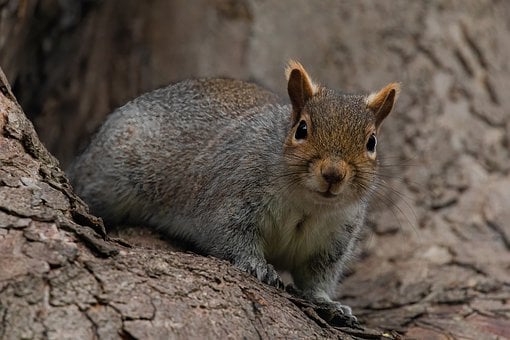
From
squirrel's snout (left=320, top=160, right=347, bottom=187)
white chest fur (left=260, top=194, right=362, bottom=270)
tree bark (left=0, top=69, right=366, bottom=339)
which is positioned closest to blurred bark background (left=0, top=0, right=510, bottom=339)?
white chest fur (left=260, top=194, right=362, bottom=270)

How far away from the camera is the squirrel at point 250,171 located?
177 inches

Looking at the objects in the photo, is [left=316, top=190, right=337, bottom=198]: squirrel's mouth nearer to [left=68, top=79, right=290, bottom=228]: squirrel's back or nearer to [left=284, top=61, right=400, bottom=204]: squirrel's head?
[left=284, top=61, right=400, bottom=204]: squirrel's head

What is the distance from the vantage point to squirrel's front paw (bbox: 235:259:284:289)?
4543 millimetres

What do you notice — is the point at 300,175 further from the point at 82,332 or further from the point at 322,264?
the point at 82,332

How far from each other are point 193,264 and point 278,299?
492 millimetres

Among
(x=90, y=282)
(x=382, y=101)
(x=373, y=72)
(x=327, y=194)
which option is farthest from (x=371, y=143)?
(x=373, y=72)

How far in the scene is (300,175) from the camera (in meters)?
4.47

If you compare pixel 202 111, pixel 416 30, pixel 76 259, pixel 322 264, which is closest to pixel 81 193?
pixel 202 111

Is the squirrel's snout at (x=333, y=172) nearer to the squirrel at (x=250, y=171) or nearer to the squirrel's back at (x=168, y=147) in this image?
the squirrel at (x=250, y=171)

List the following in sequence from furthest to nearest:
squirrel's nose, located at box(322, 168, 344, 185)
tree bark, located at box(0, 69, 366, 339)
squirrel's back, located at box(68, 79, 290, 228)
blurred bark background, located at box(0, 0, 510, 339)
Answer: blurred bark background, located at box(0, 0, 510, 339)
squirrel's back, located at box(68, 79, 290, 228)
squirrel's nose, located at box(322, 168, 344, 185)
tree bark, located at box(0, 69, 366, 339)

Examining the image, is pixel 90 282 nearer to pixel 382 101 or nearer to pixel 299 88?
pixel 299 88

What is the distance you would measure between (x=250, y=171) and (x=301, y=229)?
447 millimetres

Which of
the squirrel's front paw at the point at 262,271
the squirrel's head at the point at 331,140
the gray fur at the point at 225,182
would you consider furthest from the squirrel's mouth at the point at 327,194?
the squirrel's front paw at the point at 262,271

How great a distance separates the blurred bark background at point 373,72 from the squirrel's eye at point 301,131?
6.40 ft
